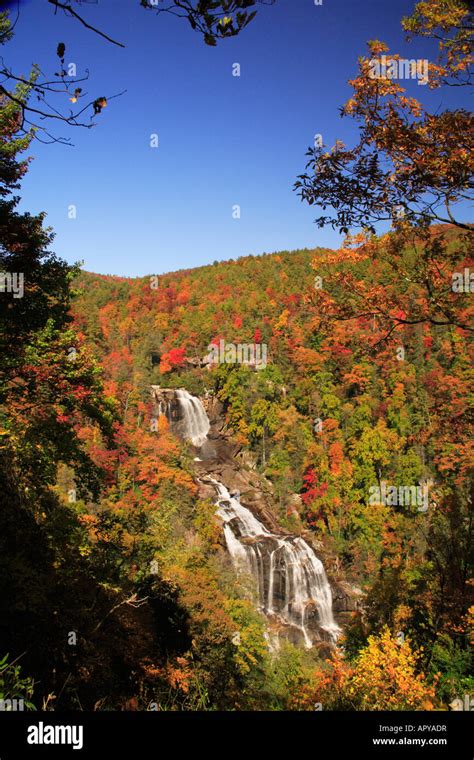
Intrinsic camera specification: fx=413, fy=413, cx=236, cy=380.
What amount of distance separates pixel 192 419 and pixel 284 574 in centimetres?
2761

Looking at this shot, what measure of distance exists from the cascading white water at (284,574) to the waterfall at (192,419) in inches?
803

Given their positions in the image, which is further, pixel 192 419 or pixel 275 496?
pixel 192 419

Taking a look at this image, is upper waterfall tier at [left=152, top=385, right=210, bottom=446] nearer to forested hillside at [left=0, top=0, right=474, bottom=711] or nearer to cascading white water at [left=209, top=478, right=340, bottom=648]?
forested hillside at [left=0, top=0, right=474, bottom=711]

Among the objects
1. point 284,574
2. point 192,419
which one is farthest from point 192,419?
A: point 284,574

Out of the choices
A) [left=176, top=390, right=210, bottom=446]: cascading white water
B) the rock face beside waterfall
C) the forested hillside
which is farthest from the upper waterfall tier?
the rock face beside waterfall

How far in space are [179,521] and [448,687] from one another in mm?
20551

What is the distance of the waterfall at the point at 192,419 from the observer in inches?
2067

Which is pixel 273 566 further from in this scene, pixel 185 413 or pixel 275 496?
pixel 185 413

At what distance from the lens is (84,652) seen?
751cm

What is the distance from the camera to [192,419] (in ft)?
177

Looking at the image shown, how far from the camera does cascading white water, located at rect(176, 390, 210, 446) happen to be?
52.5 meters

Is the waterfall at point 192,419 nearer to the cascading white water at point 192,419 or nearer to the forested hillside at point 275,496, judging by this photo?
the cascading white water at point 192,419

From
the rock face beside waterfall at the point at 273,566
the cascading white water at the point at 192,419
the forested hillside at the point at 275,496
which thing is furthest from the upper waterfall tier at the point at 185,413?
the rock face beside waterfall at the point at 273,566
